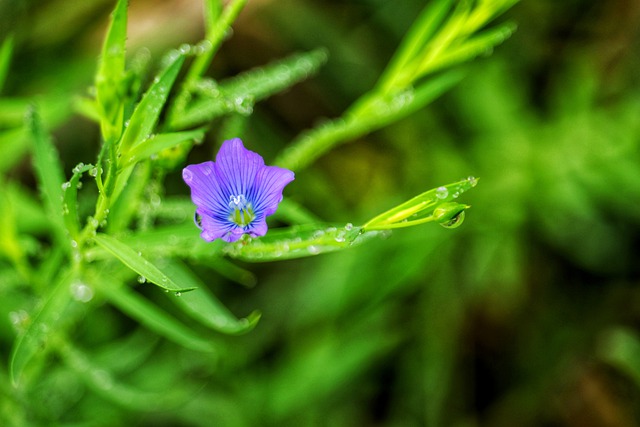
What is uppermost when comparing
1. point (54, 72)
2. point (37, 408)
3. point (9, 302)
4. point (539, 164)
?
point (54, 72)

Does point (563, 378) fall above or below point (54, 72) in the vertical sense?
below

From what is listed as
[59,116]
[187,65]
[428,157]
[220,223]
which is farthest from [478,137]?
[220,223]

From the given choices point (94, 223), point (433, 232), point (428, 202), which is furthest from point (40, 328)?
point (433, 232)

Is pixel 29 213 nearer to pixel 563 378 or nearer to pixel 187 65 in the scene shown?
pixel 187 65

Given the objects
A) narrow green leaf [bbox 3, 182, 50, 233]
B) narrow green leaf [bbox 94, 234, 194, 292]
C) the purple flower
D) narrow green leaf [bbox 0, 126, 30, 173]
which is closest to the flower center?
the purple flower

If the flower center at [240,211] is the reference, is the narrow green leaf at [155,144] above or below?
above

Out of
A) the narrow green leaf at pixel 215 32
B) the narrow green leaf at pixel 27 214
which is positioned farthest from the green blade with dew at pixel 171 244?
the narrow green leaf at pixel 27 214

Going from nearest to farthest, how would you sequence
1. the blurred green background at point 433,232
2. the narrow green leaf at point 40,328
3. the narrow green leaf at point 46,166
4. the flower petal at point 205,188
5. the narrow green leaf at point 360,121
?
the flower petal at point 205,188 → the narrow green leaf at point 40,328 → the narrow green leaf at point 46,166 → the narrow green leaf at point 360,121 → the blurred green background at point 433,232

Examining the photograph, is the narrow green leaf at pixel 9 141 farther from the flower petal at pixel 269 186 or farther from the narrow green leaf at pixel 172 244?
the flower petal at pixel 269 186
